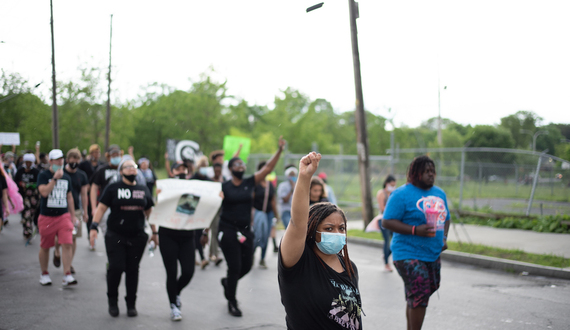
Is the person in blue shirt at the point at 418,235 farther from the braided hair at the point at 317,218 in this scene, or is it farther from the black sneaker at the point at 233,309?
the black sneaker at the point at 233,309

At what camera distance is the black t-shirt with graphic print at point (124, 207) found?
227 inches

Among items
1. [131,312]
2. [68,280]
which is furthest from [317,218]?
[68,280]

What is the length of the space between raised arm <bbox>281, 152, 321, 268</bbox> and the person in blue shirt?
85.1 inches

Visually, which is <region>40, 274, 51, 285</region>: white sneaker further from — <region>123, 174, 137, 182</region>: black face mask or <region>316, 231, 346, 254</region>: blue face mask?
<region>316, 231, 346, 254</region>: blue face mask

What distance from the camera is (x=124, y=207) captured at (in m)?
5.81

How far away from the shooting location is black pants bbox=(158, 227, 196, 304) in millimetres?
5617

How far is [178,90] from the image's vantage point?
36.3m

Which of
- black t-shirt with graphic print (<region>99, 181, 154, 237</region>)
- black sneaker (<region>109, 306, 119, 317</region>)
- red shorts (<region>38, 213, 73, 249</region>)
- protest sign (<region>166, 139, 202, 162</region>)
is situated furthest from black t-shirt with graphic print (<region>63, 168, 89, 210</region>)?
protest sign (<region>166, 139, 202, 162</region>)

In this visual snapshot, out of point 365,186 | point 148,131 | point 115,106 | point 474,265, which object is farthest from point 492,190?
point 148,131

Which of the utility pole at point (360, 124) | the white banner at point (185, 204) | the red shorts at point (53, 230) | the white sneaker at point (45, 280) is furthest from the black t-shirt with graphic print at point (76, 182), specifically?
the utility pole at point (360, 124)

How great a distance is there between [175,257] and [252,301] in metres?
1.33

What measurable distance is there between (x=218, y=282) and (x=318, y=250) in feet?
17.3

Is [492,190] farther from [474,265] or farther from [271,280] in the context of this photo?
[271,280]

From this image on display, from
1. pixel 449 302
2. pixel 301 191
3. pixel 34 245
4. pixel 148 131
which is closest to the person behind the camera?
pixel 301 191
